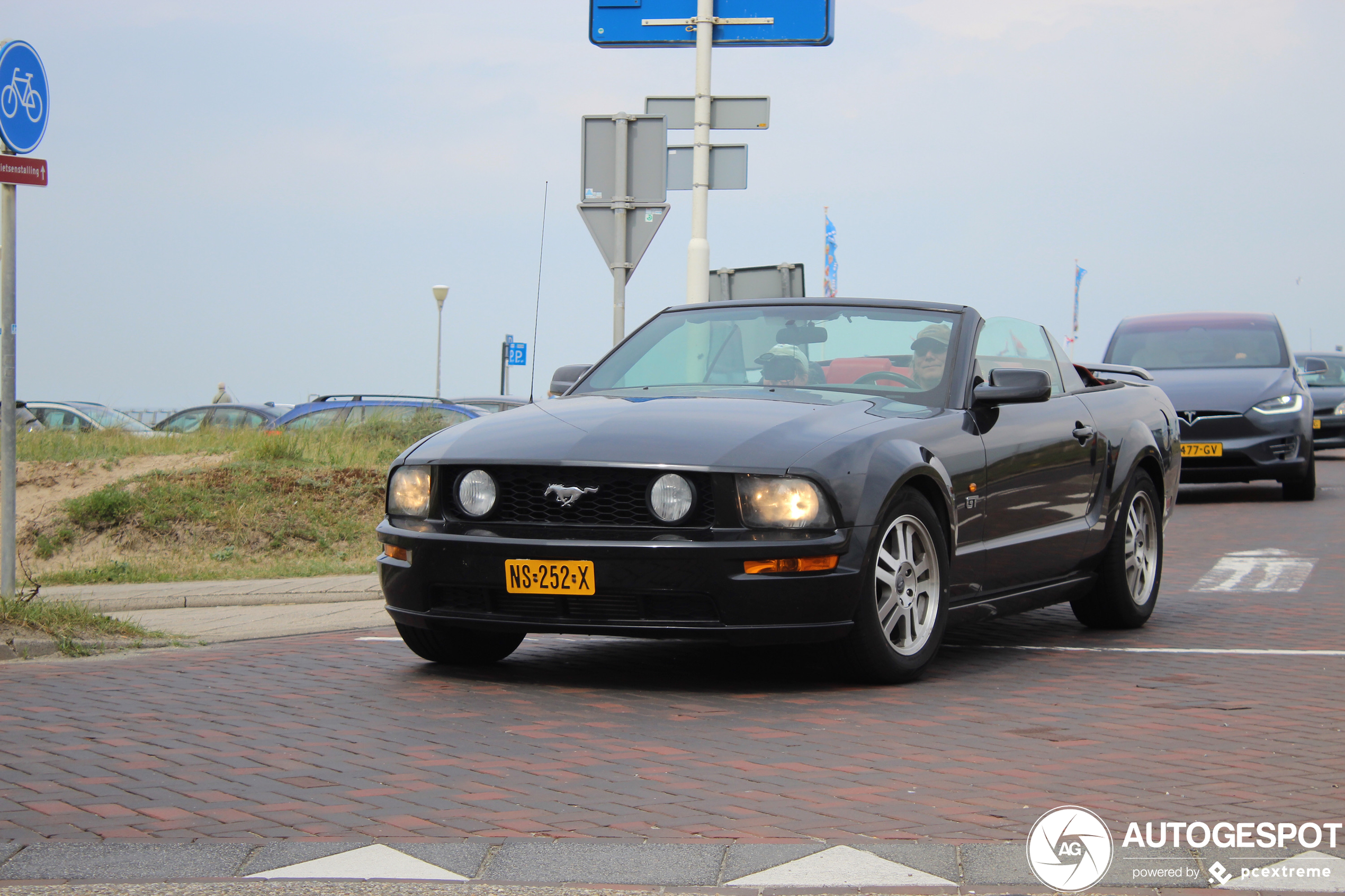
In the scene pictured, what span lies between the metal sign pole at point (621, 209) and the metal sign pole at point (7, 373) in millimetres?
4926

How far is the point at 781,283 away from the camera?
16844 millimetres

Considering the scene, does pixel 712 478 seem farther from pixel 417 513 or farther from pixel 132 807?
pixel 132 807

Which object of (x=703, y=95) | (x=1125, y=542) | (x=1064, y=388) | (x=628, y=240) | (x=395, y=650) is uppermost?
(x=703, y=95)

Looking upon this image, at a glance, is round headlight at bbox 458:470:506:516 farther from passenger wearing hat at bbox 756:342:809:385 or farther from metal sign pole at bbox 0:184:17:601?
metal sign pole at bbox 0:184:17:601

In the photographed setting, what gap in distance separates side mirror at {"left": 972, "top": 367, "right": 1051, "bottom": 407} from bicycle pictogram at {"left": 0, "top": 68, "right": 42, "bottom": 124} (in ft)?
16.8

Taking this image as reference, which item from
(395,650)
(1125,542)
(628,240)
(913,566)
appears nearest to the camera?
(913,566)

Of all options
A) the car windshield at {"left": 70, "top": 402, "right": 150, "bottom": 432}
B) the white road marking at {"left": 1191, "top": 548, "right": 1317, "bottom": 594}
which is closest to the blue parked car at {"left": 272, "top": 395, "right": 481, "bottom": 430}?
the car windshield at {"left": 70, "top": 402, "right": 150, "bottom": 432}

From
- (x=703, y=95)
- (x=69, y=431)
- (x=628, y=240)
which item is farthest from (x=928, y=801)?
(x=69, y=431)

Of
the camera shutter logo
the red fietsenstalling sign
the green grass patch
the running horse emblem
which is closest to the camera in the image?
the camera shutter logo

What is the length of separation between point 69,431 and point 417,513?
1304 cm

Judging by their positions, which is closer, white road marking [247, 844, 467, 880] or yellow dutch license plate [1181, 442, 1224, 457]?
white road marking [247, 844, 467, 880]

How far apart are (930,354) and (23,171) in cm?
470

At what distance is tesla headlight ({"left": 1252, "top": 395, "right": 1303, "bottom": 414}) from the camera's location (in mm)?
16234

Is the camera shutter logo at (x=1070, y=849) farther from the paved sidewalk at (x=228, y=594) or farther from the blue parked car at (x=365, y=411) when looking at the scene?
the blue parked car at (x=365, y=411)
